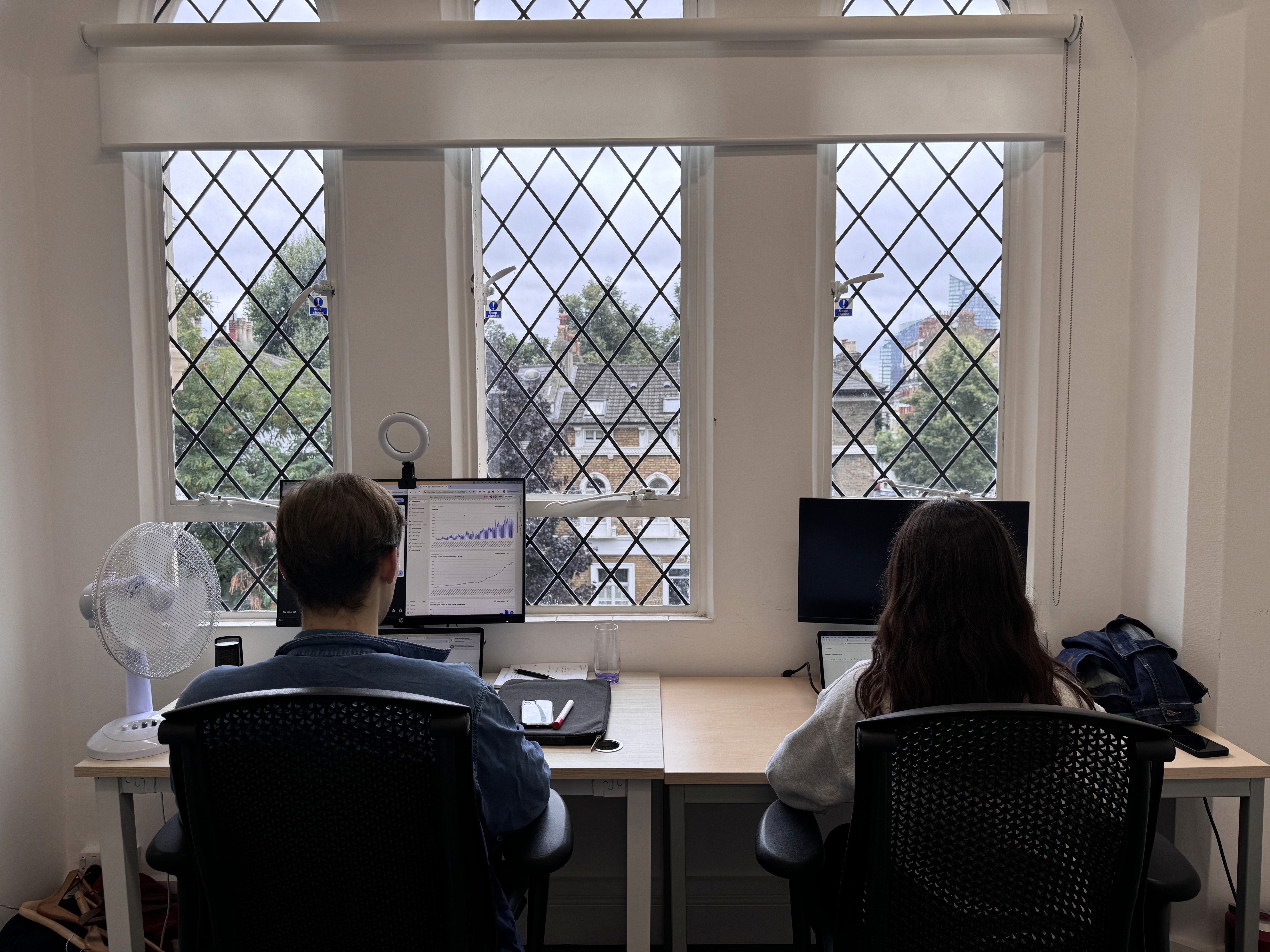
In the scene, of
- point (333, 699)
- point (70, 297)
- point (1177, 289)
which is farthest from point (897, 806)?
point (70, 297)

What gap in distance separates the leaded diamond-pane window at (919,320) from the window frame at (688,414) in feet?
1.32

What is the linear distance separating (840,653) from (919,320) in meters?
1.03

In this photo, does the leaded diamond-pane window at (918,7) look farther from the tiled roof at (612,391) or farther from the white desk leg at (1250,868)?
the white desk leg at (1250,868)

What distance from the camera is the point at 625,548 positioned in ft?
7.97

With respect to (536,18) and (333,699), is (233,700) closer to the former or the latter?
(333,699)

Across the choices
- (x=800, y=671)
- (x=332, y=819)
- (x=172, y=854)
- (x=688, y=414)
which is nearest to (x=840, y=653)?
(x=800, y=671)

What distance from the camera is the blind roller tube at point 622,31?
6.87ft

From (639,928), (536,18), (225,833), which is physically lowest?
(639,928)

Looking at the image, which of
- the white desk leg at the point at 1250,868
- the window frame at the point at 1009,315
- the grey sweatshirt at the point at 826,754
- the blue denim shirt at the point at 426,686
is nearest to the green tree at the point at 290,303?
the blue denim shirt at the point at 426,686

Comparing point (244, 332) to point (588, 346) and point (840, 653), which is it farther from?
point (840, 653)

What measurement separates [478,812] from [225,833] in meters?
0.35

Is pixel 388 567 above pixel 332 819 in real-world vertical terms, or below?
above

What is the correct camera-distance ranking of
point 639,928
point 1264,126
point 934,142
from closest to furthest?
point 639,928
point 1264,126
point 934,142

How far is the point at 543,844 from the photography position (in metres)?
1.30
